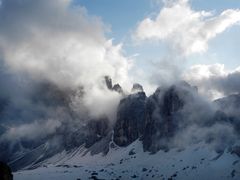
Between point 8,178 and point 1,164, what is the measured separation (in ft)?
13.0

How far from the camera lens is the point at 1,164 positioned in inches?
4087

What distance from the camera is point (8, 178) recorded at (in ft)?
339
